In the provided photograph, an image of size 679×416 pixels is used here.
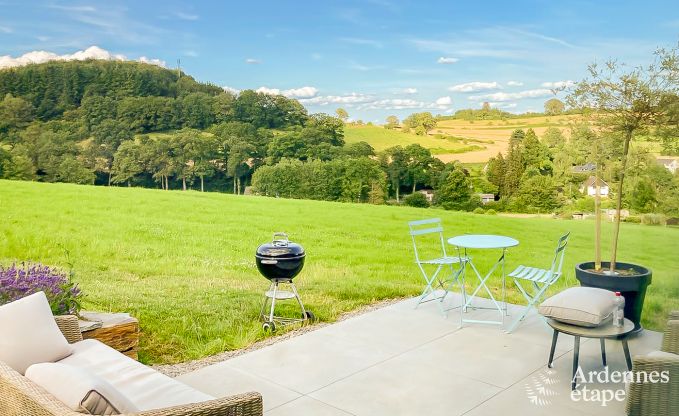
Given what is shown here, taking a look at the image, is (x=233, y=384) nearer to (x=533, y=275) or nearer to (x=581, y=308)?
(x=581, y=308)

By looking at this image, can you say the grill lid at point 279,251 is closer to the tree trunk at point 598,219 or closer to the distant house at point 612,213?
the tree trunk at point 598,219

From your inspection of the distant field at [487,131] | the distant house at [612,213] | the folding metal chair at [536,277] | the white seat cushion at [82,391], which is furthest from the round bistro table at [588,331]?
the distant field at [487,131]

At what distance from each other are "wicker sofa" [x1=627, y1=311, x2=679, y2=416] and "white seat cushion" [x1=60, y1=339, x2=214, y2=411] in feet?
6.42

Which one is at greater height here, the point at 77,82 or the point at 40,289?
the point at 77,82

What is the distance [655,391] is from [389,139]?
5623mm

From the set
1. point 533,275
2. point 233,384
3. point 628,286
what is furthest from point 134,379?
point 628,286

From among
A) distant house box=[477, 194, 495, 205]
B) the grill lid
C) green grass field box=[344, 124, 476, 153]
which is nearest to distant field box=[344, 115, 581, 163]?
green grass field box=[344, 124, 476, 153]

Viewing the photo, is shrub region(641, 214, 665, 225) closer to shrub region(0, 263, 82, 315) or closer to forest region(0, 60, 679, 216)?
forest region(0, 60, 679, 216)

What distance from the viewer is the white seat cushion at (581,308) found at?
11.8 feet

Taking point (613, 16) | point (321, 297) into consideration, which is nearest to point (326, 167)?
point (321, 297)

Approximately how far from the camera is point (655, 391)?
2.85 m

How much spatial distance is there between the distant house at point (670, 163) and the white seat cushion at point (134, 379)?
176 inches

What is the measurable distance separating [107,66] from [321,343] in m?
5.04

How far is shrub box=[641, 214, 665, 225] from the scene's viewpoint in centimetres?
573
